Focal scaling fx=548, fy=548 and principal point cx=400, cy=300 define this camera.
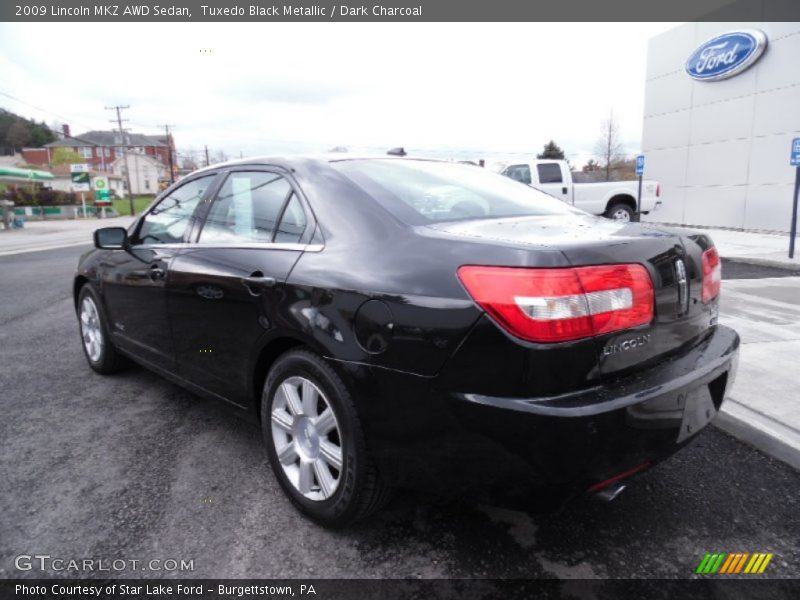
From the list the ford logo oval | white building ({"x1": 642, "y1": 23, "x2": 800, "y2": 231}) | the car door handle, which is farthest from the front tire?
the ford logo oval

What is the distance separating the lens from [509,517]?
7.71ft

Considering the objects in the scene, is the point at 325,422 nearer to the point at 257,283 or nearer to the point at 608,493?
the point at 257,283

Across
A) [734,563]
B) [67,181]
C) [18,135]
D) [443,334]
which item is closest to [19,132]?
[18,135]

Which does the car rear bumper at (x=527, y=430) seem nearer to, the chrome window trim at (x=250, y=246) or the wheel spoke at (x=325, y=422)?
the wheel spoke at (x=325, y=422)

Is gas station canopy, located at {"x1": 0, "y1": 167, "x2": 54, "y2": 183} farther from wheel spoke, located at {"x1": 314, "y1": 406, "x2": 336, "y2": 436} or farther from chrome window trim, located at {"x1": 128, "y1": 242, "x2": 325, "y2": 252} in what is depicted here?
wheel spoke, located at {"x1": 314, "y1": 406, "x2": 336, "y2": 436}

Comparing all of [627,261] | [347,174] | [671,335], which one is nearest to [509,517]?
[671,335]

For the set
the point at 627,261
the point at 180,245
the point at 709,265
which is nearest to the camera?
the point at 627,261

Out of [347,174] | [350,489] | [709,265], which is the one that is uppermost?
[347,174]

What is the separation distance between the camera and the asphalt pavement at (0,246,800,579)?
2.08 meters

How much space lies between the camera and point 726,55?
53.9 ft

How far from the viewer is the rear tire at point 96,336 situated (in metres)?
4.08

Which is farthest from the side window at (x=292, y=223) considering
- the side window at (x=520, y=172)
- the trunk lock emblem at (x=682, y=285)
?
the side window at (x=520, y=172)

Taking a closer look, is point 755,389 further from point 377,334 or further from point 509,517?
point 377,334

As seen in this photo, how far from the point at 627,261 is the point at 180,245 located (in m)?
2.41
